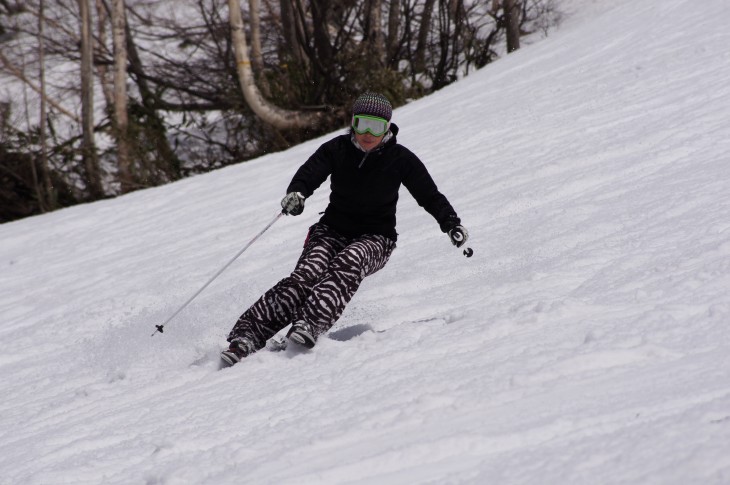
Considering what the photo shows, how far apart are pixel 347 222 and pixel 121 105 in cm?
1016

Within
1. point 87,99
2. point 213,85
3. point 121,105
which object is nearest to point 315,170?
point 121,105

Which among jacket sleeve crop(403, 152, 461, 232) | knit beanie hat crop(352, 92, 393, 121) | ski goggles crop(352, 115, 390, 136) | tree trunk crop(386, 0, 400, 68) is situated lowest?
jacket sleeve crop(403, 152, 461, 232)

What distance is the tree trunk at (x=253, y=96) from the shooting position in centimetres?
1151

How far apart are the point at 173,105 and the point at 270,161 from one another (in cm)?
639

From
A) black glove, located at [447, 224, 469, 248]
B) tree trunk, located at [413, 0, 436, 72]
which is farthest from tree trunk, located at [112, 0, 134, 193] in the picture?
black glove, located at [447, 224, 469, 248]

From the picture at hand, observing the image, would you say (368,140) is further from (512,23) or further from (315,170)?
(512,23)

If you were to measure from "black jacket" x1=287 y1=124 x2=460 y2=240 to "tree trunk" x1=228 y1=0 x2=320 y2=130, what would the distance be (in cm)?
824

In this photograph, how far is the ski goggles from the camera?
12.1 ft

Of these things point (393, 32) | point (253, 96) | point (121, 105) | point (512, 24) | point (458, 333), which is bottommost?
point (458, 333)

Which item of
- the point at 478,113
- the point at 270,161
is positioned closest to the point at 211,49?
the point at 270,161

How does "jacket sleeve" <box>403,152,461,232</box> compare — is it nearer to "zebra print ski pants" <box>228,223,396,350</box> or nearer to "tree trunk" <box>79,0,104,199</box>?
"zebra print ski pants" <box>228,223,396,350</box>

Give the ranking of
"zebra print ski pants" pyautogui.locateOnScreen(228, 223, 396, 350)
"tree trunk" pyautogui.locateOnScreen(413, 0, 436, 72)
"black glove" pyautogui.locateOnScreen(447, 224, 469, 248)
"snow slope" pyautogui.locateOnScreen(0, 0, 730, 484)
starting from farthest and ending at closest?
"tree trunk" pyautogui.locateOnScreen(413, 0, 436, 72) < "black glove" pyautogui.locateOnScreen(447, 224, 469, 248) < "zebra print ski pants" pyautogui.locateOnScreen(228, 223, 396, 350) < "snow slope" pyautogui.locateOnScreen(0, 0, 730, 484)

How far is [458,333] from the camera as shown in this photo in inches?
123

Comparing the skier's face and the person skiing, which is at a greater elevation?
the skier's face
